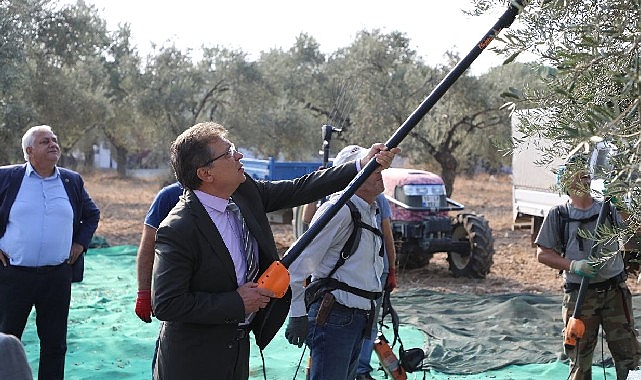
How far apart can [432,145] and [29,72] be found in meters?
10.7

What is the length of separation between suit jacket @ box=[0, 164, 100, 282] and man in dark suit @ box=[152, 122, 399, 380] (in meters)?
2.22

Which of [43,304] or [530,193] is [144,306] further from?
[530,193]

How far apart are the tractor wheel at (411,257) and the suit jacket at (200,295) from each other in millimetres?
8096

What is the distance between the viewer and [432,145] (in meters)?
23.1

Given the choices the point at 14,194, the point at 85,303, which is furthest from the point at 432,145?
the point at 14,194

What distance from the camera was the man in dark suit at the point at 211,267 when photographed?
9.21 ft

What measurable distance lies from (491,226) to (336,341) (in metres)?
16.2

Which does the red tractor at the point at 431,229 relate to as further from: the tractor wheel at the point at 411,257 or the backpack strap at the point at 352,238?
the backpack strap at the point at 352,238

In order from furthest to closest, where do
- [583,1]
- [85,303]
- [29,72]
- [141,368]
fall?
1. [29,72]
2. [85,303]
3. [141,368]
4. [583,1]

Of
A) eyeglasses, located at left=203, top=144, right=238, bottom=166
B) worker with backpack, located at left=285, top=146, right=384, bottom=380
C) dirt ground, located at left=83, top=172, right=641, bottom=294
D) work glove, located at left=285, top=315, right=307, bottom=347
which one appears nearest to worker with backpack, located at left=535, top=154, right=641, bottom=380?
worker with backpack, located at left=285, top=146, right=384, bottom=380

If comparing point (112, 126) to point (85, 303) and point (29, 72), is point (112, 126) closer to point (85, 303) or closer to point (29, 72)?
point (29, 72)

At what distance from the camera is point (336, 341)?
4.02 m

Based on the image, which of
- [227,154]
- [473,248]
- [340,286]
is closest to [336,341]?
[340,286]

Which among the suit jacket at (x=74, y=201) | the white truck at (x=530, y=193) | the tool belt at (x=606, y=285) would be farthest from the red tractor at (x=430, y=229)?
the tool belt at (x=606, y=285)
